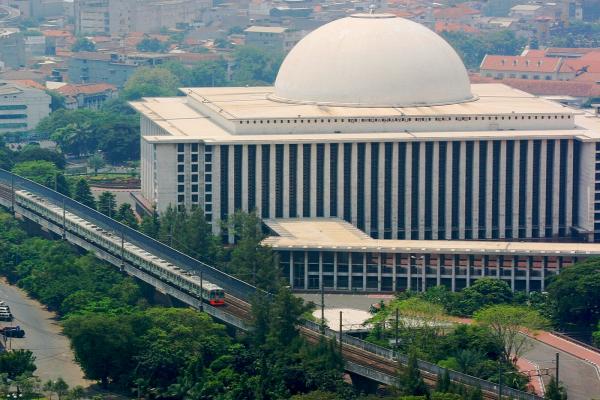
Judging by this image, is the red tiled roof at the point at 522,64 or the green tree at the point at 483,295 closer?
the green tree at the point at 483,295

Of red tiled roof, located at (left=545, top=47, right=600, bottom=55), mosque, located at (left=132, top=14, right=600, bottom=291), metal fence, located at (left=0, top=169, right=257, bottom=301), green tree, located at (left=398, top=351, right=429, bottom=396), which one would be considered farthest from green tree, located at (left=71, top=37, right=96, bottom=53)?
green tree, located at (left=398, top=351, right=429, bottom=396)

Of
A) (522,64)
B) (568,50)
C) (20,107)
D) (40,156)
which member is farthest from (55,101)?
(568,50)

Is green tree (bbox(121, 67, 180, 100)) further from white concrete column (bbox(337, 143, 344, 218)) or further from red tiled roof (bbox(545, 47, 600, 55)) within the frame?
white concrete column (bbox(337, 143, 344, 218))

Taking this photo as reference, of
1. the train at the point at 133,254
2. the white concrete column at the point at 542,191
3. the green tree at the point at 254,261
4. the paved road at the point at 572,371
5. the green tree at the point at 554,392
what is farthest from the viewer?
the white concrete column at the point at 542,191

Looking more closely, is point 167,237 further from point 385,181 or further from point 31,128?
point 31,128

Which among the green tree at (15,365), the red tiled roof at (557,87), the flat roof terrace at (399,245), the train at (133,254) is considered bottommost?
the green tree at (15,365)

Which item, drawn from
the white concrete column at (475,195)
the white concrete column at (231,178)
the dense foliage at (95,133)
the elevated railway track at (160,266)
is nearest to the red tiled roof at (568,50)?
the dense foliage at (95,133)

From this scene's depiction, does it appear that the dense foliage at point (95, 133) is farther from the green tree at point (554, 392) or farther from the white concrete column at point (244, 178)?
the green tree at point (554, 392)
